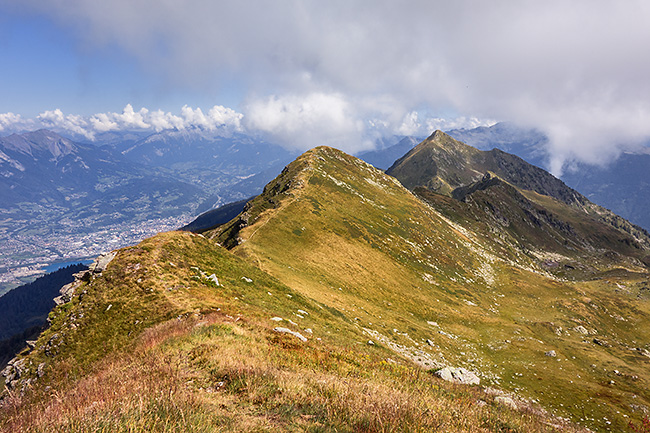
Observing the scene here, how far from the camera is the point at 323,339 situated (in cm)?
1983

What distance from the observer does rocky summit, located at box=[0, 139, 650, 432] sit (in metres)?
7.05

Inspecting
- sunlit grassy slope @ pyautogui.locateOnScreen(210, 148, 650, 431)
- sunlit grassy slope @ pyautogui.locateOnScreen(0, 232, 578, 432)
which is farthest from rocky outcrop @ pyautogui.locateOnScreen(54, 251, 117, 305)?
A: sunlit grassy slope @ pyautogui.locateOnScreen(210, 148, 650, 431)

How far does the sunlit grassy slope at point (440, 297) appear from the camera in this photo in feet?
109

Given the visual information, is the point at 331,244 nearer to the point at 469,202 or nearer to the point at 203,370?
the point at 203,370

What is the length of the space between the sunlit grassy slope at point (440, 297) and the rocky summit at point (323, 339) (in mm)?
385

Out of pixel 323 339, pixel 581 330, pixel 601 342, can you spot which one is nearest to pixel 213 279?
pixel 323 339

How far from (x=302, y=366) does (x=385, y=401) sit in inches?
198

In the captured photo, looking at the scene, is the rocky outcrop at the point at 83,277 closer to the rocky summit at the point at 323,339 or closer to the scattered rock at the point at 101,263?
the scattered rock at the point at 101,263

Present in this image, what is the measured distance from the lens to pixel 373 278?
2004 inches

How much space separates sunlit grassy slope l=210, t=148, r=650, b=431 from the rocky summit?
15.1 inches

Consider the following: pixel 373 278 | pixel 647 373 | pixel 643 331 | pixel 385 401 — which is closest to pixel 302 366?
pixel 385 401

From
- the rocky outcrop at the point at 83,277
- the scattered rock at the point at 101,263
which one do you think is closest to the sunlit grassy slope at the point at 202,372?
the scattered rock at the point at 101,263

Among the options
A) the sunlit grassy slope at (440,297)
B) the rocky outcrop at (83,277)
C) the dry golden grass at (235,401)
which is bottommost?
the rocky outcrop at (83,277)

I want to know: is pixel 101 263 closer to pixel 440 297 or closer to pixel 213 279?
pixel 213 279
